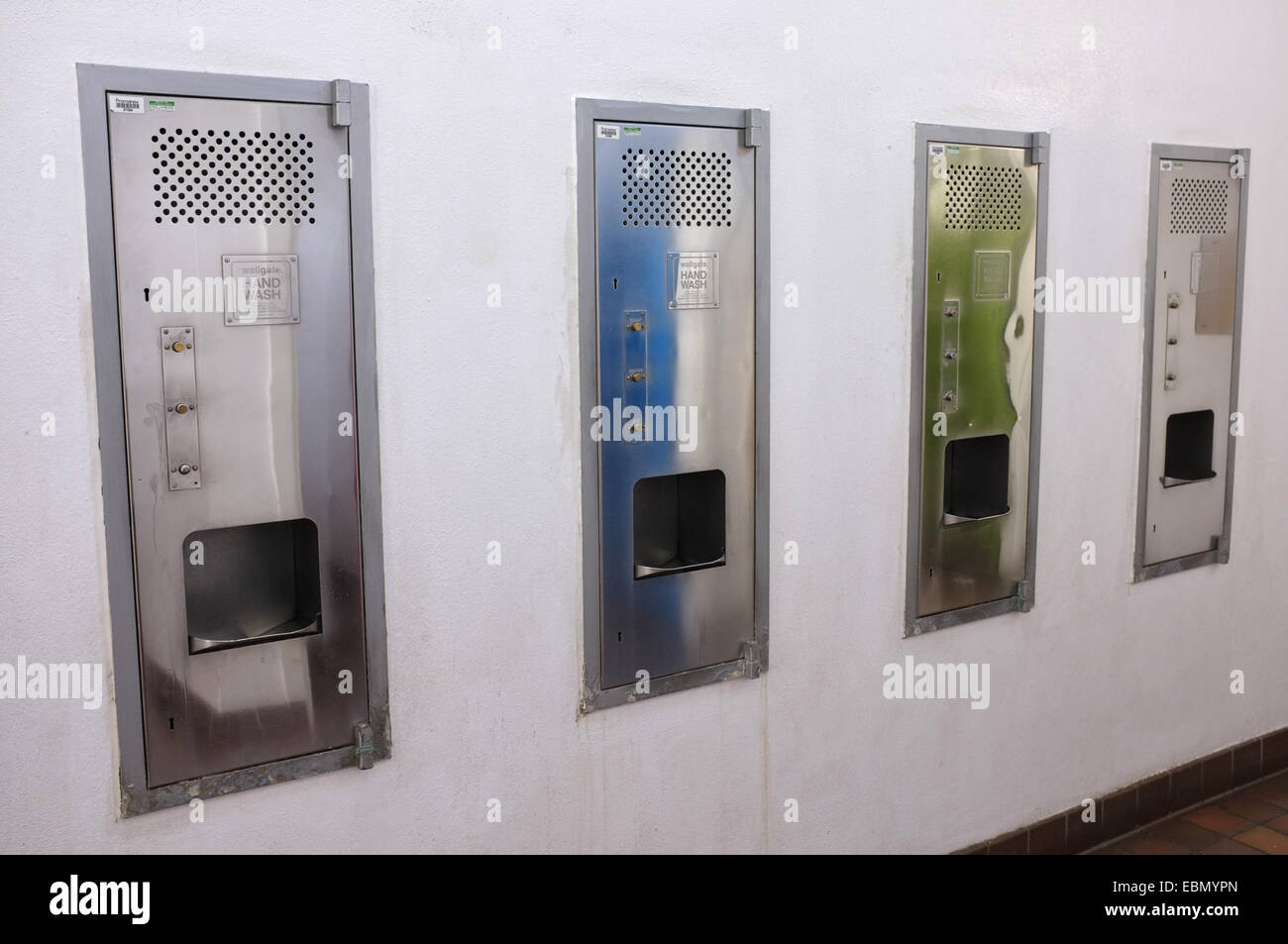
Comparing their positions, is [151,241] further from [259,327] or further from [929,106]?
[929,106]

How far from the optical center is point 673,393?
2707 mm

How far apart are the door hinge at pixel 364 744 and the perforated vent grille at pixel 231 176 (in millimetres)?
985

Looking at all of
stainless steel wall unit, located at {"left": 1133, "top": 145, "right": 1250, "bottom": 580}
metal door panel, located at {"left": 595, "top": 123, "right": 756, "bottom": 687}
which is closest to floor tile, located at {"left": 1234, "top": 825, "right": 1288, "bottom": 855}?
stainless steel wall unit, located at {"left": 1133, "top": 145, "right": 1250, "bottom": 580}

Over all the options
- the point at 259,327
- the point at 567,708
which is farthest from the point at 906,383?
the point at 259,327

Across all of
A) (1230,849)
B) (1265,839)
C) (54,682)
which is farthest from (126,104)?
(1265,839)

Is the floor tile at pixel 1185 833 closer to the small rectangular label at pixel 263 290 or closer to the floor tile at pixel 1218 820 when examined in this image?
the floor tile at pixel 1218 820

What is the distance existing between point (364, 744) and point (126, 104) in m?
1.26

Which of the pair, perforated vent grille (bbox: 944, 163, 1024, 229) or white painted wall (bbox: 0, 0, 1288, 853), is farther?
perforated vent grille (bbox: 944, 163, 1024, 229)

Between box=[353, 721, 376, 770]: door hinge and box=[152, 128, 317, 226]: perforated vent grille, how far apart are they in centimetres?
99

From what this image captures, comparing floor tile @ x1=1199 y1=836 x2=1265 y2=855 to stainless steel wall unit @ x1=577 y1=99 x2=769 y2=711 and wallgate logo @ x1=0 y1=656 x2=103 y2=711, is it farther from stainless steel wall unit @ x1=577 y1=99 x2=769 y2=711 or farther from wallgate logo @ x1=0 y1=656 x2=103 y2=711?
wallgate logo @ x1=0 y1=656 x2=103 y2=711

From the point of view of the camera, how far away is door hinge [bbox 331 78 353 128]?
7.29 feet

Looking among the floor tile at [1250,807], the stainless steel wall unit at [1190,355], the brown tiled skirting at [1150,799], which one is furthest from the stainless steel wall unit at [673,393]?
the floor tile at [1250,807]

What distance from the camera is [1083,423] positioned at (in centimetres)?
352

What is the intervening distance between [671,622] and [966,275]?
1199 millimetres
